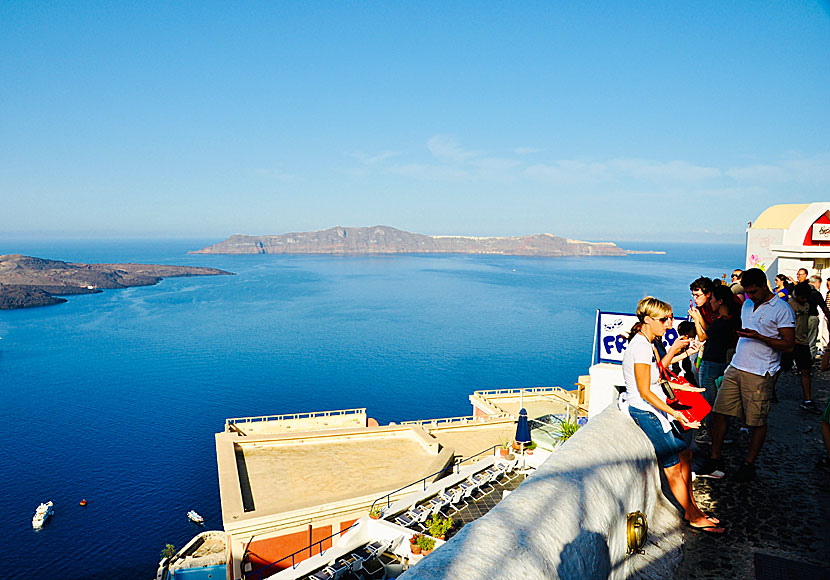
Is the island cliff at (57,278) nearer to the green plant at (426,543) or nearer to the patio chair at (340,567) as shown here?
the patio chair at (340,567)

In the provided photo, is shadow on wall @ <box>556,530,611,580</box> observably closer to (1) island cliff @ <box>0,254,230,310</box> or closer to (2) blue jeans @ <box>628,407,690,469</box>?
(2) blue jeans @ <box>628,407,690,469</box>

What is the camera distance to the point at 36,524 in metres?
31.2

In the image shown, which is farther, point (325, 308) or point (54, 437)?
point (325, 308)

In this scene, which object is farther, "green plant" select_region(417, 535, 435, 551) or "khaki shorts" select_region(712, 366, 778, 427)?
"green plant" select_region(417, 535, 435, 551)

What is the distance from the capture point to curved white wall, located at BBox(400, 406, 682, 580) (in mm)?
2090

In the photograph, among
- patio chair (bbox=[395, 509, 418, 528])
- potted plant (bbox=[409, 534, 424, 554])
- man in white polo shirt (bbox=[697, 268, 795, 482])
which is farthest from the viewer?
patio chair (bbox=[395, 509, 418, 528])

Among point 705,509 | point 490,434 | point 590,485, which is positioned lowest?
point 490,434

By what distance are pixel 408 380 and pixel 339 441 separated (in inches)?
1542

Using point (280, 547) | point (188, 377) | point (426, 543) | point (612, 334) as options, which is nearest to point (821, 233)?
point (612, 334)

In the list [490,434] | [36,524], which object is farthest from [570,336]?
[36,524]

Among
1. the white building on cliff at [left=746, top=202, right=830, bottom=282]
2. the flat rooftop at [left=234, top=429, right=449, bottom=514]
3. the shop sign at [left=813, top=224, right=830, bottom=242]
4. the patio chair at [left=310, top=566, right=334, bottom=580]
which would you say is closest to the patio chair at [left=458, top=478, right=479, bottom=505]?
the patio chair at [left=310, top=566, right=334, bottom=580]

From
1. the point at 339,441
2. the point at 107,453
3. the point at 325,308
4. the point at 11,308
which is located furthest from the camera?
the point at 11,308

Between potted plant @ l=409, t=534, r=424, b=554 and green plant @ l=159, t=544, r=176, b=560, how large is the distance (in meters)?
24.2

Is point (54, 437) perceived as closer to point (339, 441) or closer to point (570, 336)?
point (339, 441)
